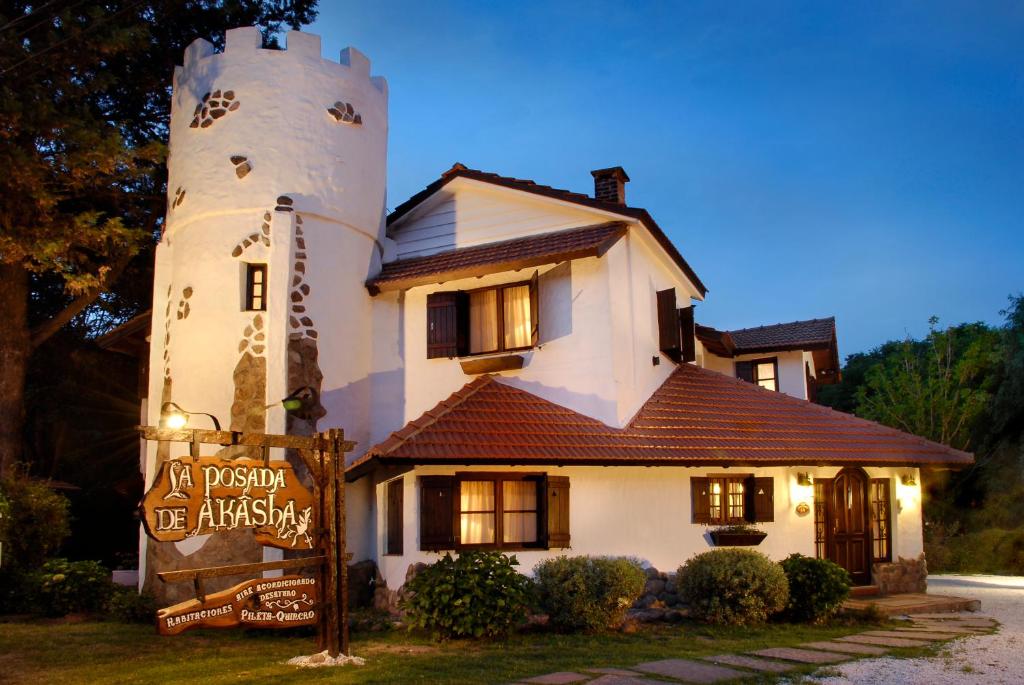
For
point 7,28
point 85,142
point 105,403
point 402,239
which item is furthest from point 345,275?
point 105,403

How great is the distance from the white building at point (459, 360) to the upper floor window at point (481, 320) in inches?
1.7

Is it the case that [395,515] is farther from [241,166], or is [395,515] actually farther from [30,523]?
[30,523]

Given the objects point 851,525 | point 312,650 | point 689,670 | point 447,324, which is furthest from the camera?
point 851,525

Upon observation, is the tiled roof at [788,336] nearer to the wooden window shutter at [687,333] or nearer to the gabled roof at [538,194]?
the wooden window shutter at [687,333]

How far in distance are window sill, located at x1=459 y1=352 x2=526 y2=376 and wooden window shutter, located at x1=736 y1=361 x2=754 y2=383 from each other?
870cm

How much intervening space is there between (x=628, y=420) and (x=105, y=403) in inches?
725

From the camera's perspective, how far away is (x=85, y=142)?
619 inches

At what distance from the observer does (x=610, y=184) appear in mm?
16719

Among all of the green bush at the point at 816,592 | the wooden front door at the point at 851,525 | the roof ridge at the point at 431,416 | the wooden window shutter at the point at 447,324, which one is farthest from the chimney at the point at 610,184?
the green bush at the point at 816,592

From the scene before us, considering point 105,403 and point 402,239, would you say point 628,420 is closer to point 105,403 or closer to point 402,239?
point 402,239

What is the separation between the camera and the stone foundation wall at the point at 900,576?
16016 mm

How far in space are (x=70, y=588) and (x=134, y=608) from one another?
1.46 meters

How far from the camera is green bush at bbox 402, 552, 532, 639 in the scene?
→ 11.2 m

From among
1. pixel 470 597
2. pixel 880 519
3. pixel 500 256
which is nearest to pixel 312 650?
pixel 470 597
